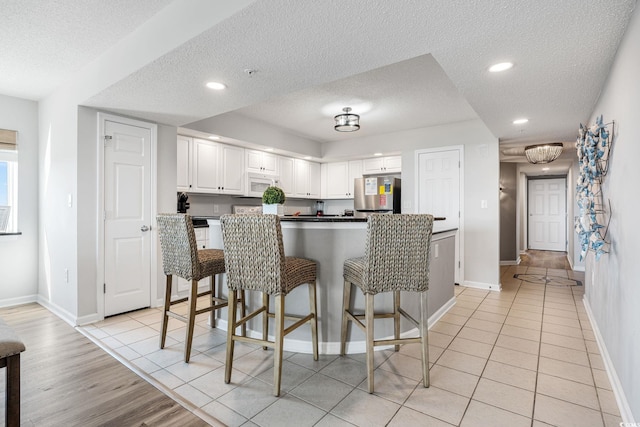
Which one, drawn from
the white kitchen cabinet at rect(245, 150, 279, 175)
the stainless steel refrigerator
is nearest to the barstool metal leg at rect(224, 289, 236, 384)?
the white kitchen cabinet at rect(245, 150, 279, 175)

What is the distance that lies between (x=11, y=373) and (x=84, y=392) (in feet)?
2.43

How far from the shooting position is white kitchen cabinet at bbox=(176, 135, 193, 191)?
12.8 ft

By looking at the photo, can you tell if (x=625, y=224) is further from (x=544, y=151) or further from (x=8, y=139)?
(x=8, y=139)

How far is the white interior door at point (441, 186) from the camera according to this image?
4.55m

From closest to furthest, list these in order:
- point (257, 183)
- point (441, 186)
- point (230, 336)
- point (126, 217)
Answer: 1. point (230, 336)
2. point (126, 217)
3. point (441, 186)
4. point (257, 183)

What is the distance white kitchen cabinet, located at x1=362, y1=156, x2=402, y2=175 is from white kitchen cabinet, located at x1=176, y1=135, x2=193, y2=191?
2.98 m

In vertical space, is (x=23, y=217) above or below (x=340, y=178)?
below

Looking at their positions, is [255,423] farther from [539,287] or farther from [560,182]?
[560,182]

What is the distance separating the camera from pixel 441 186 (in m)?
4.67

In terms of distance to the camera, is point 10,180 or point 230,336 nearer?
point 230,336

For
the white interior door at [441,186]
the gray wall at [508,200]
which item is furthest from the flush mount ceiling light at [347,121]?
the gray wall at [508,200]

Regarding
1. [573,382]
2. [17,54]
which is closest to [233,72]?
[17,54]

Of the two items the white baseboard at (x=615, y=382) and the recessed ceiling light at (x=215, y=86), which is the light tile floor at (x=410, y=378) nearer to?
the white baseboard at (x=615, y=382)

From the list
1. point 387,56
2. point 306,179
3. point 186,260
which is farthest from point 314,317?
point 306,179
